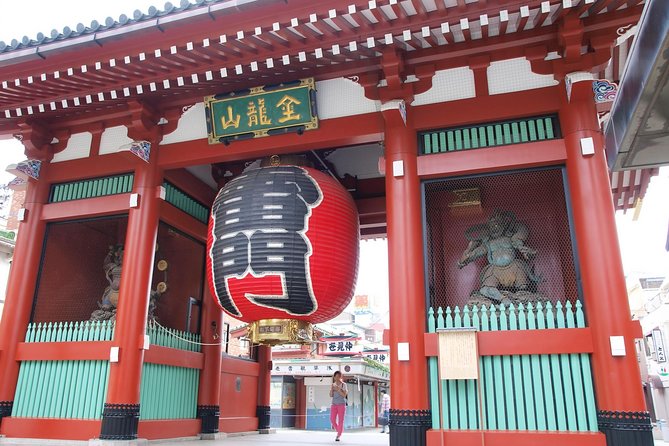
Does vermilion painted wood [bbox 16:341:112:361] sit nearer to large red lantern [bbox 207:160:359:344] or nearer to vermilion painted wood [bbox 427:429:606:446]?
large red lantern [bbox 207:160:359:344]

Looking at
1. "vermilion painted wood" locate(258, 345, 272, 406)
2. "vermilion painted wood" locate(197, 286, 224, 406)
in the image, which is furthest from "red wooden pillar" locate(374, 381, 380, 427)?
"vermilion painted wood" locate(197, 286, 224, 406)

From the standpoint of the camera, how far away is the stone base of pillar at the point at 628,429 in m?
4.93

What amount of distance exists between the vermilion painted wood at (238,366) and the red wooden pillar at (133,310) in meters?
2.75

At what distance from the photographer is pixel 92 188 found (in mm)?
8180

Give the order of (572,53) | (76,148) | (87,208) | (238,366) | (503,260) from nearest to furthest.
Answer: (572,53) < (503,260) < (87,208) < (76,148) < (238,366)

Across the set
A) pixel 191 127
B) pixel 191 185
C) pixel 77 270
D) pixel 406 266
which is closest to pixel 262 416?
pixel 77 270

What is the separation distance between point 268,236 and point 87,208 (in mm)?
3150

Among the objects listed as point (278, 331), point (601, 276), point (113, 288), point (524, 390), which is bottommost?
point (524, 390)

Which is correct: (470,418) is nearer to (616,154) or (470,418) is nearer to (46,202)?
(616,154)

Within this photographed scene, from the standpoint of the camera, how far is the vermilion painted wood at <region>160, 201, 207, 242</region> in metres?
8.17

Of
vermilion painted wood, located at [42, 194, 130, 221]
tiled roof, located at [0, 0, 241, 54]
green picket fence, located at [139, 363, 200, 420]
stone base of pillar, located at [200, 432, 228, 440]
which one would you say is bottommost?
stone base of pillar, located at [200, 432, 228, 440]

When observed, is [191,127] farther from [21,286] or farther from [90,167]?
[21,286]

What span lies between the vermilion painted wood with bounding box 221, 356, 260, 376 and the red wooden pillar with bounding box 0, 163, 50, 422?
327 centimetres

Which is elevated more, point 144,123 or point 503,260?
point 144,123
